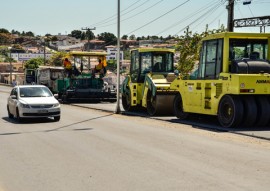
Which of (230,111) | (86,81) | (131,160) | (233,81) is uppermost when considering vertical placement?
(233,81)

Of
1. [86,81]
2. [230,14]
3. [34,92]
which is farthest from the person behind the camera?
[86,81]

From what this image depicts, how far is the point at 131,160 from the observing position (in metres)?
9.81

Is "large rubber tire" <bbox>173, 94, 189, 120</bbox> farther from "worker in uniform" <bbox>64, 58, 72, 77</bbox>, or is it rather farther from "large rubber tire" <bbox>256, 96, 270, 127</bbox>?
"worker in uniform" <bbox>64, 58, 72, 77</bbox>

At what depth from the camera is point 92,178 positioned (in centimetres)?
807

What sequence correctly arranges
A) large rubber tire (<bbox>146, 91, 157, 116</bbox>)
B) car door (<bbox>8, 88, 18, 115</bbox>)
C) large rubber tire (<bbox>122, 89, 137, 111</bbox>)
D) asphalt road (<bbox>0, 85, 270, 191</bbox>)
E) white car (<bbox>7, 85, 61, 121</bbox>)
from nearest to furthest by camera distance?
asphalt road (<bbox>0, 85, 270, 191</bbox>) → white car (<bbox>7, 85, 61, 121</bbox>) → car door (<bbox>8, 88, 18, 115</bbox>) → large rubber tire (<bbox>146, 91, 157, 116</bbox>) → large rubber tire (<bbox>122, 89, 137, 111</bbox>)

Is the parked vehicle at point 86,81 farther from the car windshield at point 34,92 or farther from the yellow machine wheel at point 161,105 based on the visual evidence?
the car windshield at point 34,92

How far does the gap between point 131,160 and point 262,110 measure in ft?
24.0

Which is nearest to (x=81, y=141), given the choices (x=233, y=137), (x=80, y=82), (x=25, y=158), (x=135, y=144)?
(x=135, y=144)

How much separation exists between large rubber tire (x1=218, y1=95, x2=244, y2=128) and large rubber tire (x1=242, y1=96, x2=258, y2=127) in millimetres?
186

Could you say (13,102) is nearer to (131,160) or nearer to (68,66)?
(131,160)

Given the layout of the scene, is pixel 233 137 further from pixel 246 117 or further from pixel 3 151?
pixel 3 151

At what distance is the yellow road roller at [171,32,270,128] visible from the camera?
15.6 metres

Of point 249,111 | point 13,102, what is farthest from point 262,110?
point 13,102

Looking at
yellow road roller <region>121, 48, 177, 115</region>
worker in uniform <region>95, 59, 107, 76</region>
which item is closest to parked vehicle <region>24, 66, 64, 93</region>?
worker in uniform <region>95, 59, 107, 76</region>
